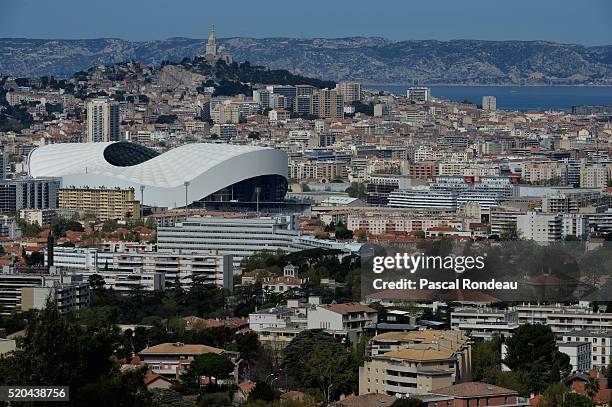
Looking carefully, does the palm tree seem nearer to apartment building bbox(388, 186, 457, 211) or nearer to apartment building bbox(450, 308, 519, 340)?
apartment building bbox(450, 308, 519, 340)

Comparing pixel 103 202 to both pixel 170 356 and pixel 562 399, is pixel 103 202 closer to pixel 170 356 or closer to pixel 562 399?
pixel 170 356

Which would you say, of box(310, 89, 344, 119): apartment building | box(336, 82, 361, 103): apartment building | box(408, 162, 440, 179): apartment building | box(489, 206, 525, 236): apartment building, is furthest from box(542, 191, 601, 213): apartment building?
box(336, 82, 361, 103): apartment building

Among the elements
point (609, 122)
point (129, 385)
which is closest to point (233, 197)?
point (129, 385)

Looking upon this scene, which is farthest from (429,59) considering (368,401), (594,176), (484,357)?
(368,401)

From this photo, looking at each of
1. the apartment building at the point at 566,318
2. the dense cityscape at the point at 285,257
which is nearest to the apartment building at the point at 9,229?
the dense cityscape at the point at 285,257

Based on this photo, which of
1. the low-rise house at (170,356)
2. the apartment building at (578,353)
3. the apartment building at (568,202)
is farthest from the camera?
the apartment building at (568,202)

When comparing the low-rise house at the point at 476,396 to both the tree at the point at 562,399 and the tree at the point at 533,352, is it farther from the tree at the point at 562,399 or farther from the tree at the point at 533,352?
the tree at the point at 533,352
